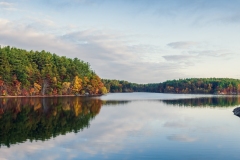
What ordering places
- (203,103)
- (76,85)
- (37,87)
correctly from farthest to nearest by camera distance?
(76,85)
(37,87)
(203,103)

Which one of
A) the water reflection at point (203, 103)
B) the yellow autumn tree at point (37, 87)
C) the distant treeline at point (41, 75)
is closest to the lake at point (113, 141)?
the water reflection at point (203, 103)

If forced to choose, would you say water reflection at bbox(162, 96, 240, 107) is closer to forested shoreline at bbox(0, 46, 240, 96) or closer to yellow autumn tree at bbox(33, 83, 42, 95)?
yellow autumn tree at bbox(33, 83, 42, 95)

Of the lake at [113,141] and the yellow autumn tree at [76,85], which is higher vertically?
the yellow autumn tree at [76,85]

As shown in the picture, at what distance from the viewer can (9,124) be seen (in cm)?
3288

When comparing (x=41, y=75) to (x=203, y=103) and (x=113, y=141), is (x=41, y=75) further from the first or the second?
(x=113, y=141)

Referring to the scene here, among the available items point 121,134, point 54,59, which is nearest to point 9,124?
point 121,134

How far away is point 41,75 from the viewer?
359ft

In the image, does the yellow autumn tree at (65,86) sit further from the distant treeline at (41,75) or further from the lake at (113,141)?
the lake at (113,141)

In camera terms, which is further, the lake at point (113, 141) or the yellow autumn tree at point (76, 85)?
the yellow autumn tree at point (76, 85)

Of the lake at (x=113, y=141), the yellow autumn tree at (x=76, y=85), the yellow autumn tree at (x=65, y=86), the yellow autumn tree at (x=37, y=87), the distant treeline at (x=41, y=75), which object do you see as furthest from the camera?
the yellow autumn tree at (x=76, y=85)

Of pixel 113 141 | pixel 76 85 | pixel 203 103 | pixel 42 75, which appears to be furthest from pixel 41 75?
pixel 113 141

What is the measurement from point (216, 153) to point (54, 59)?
11598cm

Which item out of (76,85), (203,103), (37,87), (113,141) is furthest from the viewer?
(76,85)

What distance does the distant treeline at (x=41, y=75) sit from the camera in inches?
3826
